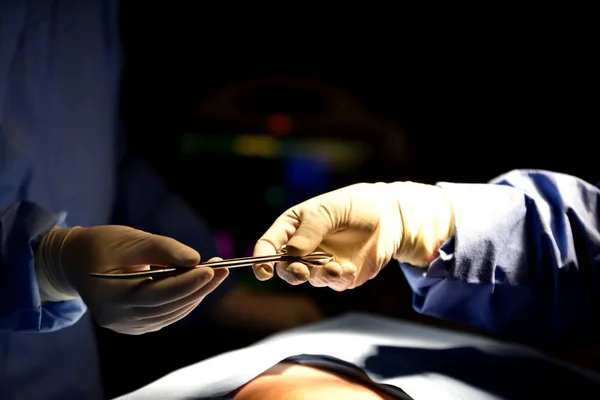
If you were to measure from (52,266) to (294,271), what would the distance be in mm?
307

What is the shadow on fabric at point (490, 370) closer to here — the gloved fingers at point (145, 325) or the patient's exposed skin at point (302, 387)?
the patient's exposed skin at point (302, 387)

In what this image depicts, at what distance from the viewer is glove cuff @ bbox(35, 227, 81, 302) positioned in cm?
71

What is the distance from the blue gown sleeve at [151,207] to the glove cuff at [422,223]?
0.31 meters

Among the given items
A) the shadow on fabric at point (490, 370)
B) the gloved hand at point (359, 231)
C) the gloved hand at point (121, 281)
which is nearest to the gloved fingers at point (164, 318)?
the gloved hand at point (121, 281)

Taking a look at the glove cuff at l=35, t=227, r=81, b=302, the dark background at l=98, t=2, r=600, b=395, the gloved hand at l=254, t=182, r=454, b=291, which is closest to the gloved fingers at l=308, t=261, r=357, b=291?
the gloved hand at l=254, t=182, r=454, b=291

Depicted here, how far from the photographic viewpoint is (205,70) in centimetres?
90

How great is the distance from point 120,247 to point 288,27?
56 centimetres

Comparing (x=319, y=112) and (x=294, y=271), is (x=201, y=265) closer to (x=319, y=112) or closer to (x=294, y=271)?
(x=294, y=271)

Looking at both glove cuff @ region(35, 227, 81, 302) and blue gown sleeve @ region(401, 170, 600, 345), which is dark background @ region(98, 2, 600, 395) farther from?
blue gown sleeve @ region(401, 170, 600, 345)

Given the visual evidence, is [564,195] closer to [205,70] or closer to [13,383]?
[205,70]

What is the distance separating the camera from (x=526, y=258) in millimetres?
893

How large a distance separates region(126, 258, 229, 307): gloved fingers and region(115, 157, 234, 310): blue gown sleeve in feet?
0.38

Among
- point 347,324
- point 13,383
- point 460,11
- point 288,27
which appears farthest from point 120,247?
point 460,11

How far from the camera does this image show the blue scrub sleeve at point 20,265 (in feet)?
2.19
